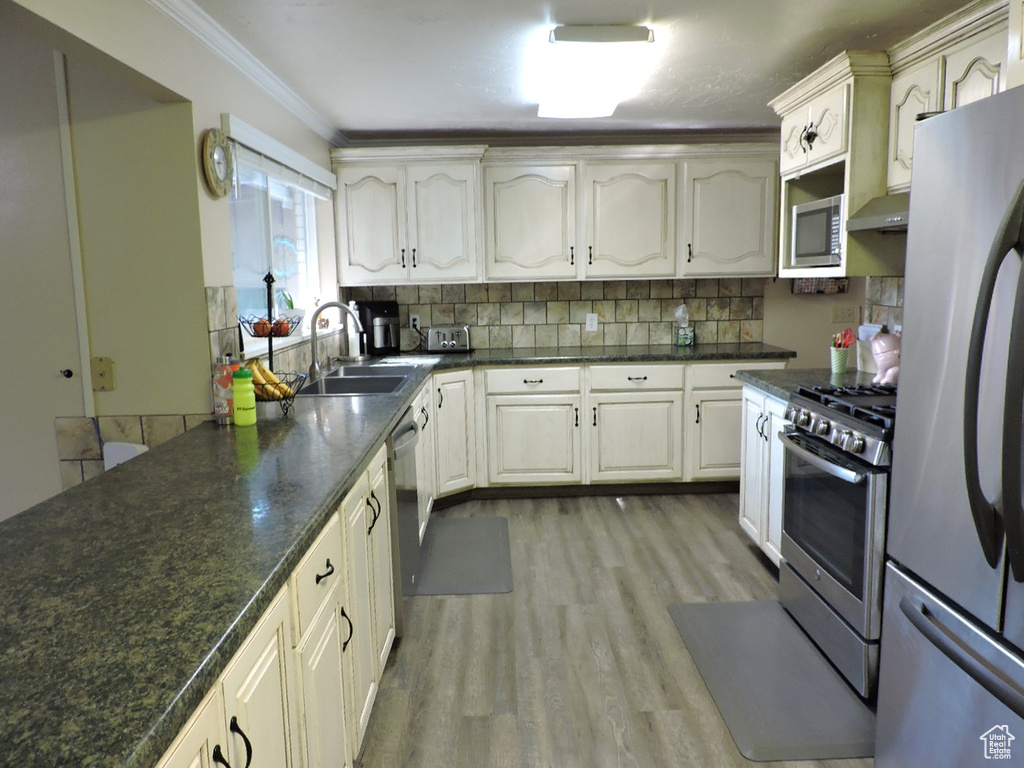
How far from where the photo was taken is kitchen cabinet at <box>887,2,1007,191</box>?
2.10 metres

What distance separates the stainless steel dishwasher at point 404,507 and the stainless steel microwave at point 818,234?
1.82m

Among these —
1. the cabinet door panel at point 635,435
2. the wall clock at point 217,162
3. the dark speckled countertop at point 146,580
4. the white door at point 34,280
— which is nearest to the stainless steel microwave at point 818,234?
the cabinet door panel at point 635,435

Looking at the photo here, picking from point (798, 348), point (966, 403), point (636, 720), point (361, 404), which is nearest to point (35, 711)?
point (966, 403)

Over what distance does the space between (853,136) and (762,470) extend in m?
1.42

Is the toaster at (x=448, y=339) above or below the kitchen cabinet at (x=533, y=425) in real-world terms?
above

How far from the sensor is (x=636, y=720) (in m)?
2.11

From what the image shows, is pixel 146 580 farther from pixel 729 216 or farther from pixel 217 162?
pixel 729 216

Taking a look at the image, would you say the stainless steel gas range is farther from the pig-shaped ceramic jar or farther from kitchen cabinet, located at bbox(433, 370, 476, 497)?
kitchen cabinet, located at bbox(433, 370, 476, 497)

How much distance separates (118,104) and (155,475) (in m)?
1.30

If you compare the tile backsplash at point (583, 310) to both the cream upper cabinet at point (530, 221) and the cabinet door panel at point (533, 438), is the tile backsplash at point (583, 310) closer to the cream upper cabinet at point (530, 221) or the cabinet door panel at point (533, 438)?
the cream upper cabinet at point (530, 221)

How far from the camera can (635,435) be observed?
4.25 m

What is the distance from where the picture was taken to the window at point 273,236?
9.52ft

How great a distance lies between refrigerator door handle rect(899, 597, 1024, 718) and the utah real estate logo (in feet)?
0.19

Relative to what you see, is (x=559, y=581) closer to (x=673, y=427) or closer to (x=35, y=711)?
(x=673, y=427)
